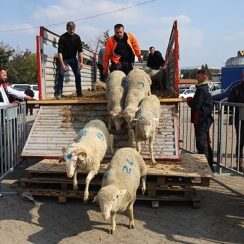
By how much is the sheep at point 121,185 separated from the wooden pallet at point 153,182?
0.41m

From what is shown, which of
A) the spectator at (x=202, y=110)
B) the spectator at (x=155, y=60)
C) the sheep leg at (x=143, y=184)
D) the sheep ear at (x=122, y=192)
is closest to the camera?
the sheep ear at (x=122, y=192)

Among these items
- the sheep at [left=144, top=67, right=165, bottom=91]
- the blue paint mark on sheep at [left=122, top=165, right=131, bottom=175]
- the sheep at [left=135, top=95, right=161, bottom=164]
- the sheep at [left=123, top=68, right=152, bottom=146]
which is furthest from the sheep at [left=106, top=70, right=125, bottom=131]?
the sheep at [left=144, top=67, right=165, bottom=91]

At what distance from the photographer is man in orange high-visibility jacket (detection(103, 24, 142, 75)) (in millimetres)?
8969

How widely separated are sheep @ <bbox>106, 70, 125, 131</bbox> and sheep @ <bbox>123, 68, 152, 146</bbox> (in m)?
0.13

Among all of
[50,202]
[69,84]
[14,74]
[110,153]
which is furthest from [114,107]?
[14,74]

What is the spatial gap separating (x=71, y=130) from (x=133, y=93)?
1.41 metres

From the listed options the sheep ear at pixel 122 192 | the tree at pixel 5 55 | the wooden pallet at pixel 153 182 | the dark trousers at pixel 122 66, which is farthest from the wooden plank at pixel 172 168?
the tree at pixel 5 55

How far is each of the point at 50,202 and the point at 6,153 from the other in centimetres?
175

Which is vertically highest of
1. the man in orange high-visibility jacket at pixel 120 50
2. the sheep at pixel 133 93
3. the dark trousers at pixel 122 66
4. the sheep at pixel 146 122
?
the man in orange high-visibility jacket at pixel 120 50

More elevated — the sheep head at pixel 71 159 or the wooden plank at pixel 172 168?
the sheep head at pixel 71 159

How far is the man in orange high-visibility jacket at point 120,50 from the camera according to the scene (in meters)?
8.97

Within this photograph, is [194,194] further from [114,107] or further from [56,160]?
[56,160]

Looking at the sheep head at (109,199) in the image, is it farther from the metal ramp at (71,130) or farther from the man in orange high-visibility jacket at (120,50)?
the man in orange high-visibility jacket at (120,50)

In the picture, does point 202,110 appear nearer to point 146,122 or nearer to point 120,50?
point 146,122
